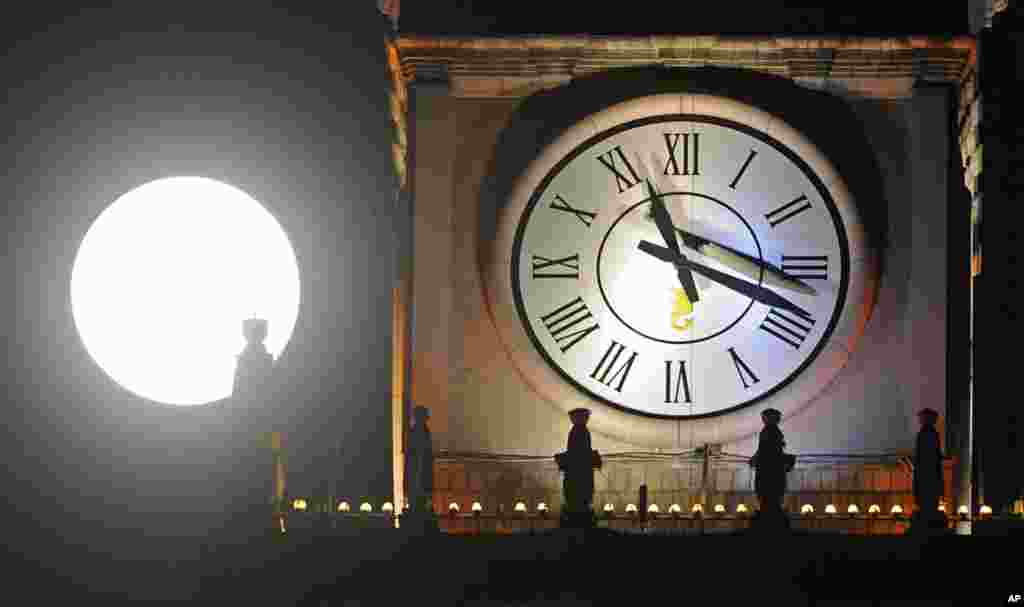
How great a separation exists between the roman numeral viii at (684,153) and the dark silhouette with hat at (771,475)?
176 cm

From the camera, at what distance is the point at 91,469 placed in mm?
17375

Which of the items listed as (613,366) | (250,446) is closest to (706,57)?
(613,366)

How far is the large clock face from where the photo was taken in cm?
1677

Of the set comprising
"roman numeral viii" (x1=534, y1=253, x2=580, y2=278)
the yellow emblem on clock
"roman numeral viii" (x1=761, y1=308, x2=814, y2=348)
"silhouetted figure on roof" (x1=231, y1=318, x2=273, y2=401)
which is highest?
"roman numeral viii" (x1=534, y1=253, x2=580, y2=278)

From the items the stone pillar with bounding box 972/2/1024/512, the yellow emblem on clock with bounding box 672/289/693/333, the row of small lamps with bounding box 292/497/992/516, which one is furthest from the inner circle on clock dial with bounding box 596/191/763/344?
the stone pillar with bounding box 972/2/1024/512

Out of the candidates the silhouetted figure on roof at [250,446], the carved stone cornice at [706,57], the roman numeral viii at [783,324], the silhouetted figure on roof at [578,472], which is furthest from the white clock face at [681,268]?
the silhouetted figure on roof at [250,446]

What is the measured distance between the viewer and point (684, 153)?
16.9 meters

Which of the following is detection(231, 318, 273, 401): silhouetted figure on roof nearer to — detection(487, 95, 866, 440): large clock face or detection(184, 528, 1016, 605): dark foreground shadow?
detection(184, 528, 1016, 605): dark foreground shadow

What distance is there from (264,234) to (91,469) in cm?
136

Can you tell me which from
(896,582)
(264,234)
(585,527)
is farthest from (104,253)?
(896,582)

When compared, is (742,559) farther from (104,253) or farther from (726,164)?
(104,253)

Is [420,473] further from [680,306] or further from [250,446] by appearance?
[680,306]

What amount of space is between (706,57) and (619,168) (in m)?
0.64

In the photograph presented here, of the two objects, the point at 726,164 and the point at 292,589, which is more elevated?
the point at 726,164
